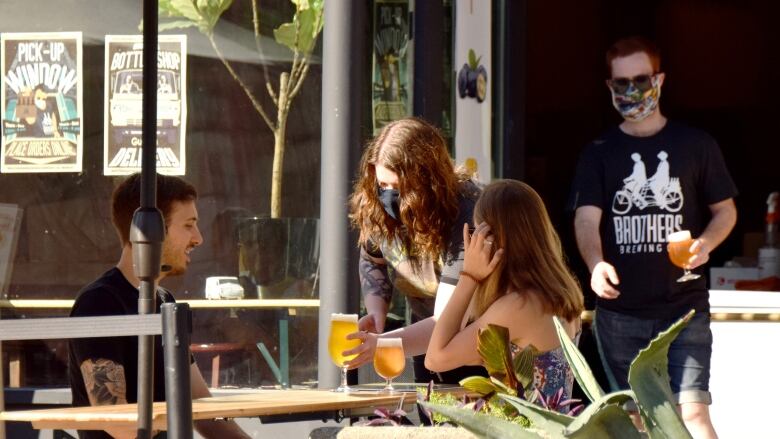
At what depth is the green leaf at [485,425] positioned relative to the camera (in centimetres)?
122

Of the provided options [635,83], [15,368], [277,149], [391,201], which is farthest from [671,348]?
[15,368]

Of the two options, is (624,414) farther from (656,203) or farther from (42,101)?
(42,101)

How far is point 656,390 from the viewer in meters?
1.25

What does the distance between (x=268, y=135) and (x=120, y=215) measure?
6.00ft

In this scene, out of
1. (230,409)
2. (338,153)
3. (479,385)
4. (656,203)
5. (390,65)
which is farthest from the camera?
(390,65)

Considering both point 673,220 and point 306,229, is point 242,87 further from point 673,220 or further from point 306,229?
point 673,220

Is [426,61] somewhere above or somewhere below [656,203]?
above

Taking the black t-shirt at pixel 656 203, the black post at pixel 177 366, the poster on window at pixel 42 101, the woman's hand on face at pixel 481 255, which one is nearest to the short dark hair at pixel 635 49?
the black t-shirt at pixel 656 203

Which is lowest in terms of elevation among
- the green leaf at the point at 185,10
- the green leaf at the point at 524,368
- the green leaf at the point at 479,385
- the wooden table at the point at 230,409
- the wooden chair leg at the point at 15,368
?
the wooden chair leg at the point at 15,368

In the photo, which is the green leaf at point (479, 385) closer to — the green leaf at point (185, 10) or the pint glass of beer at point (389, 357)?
the pint glass of beer at point (389, 357)

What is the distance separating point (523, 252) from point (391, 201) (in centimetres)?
62

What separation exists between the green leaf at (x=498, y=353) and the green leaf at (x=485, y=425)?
42 centimetres

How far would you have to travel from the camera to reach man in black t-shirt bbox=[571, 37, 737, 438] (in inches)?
192

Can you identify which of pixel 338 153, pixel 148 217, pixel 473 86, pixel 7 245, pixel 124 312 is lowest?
pixel 124 312
